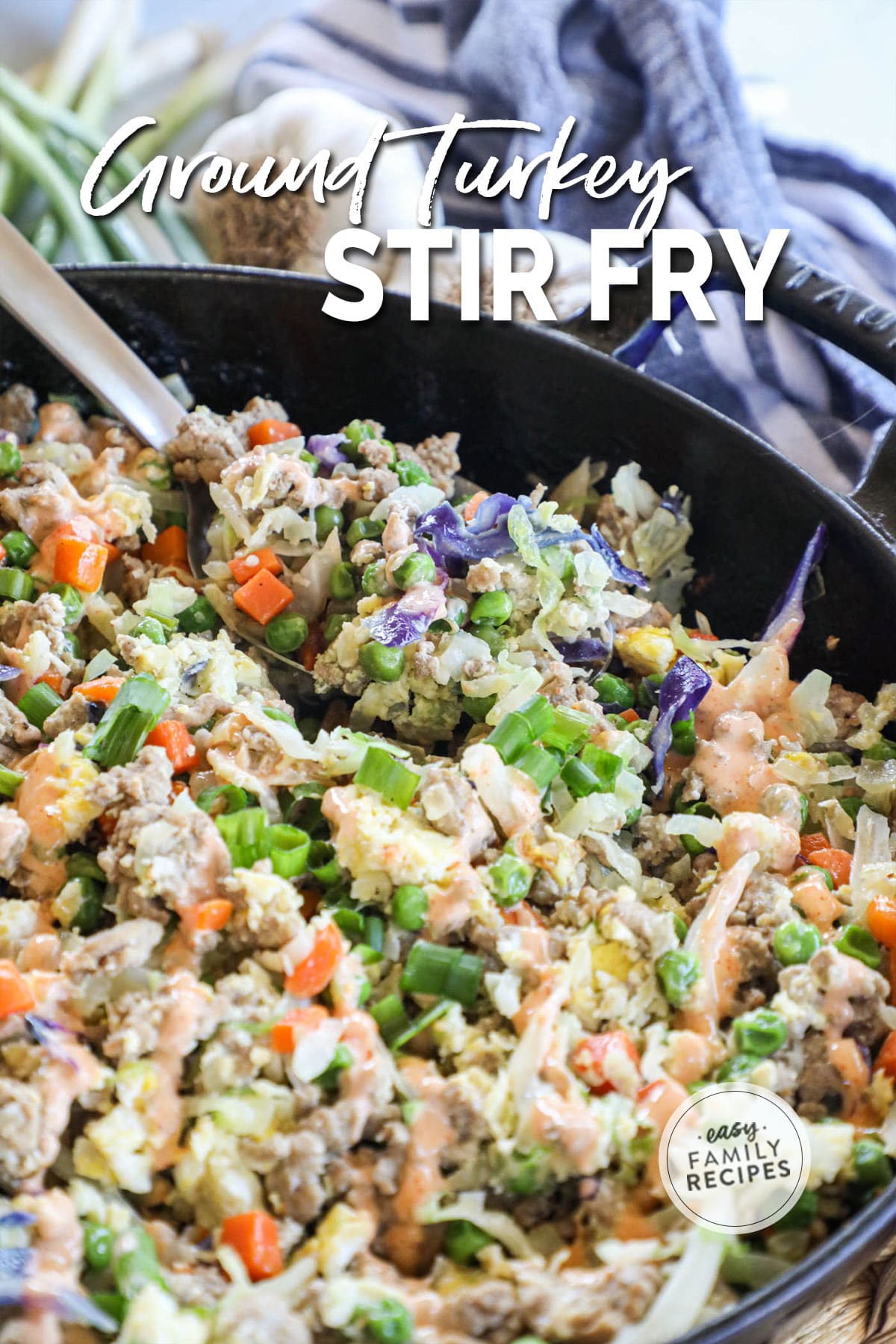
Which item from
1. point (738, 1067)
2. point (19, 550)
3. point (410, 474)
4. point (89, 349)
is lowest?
point (738, 1067)

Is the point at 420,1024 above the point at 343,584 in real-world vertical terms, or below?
below

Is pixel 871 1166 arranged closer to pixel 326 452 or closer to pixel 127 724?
pixel 127 724

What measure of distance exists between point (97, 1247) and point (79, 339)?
6.38 feet

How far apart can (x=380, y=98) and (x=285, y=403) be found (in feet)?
6.57

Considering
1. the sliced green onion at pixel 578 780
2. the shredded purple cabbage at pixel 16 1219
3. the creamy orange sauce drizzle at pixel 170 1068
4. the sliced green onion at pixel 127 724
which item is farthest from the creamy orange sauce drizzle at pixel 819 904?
the shredded purple cabbage at pixel 16 1219

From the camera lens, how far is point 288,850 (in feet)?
6.26

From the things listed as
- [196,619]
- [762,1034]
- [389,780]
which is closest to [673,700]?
[389,780]

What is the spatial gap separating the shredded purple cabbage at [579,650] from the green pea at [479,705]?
0.85ft

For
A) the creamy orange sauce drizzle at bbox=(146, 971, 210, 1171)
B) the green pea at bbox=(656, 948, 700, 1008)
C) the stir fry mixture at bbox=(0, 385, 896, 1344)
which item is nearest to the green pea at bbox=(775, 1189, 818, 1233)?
the stir fry mixture at bbox=(0, 385, 896, 1344)

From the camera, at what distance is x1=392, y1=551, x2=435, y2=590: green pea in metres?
2.32

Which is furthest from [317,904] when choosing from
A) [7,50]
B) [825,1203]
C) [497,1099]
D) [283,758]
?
[7,50]

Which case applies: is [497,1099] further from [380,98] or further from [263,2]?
[263,2]

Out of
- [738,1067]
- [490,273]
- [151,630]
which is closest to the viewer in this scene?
[738,1067]

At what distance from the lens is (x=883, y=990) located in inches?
73.7
